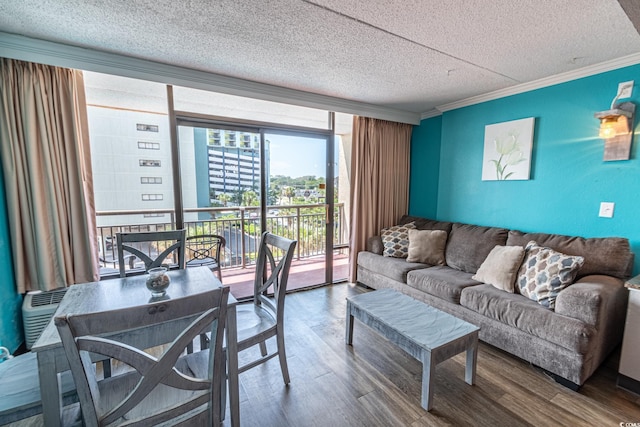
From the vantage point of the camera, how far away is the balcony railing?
3377 mm

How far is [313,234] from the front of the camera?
4805 millimetres

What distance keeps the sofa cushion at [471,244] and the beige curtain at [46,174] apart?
145 inches

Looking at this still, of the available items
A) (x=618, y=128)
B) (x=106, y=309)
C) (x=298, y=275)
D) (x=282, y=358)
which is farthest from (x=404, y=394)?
(x=618, y=128)

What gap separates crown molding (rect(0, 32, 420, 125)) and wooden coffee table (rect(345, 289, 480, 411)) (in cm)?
232

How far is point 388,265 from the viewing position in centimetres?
329

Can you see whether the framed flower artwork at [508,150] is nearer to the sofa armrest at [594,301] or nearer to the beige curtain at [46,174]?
the sofa armrest at [594,301]

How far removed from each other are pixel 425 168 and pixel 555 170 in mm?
1600

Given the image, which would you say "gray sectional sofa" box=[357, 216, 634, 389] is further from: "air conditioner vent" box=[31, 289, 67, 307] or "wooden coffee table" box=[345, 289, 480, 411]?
"air conditioner vent" box=[31, 289, 67, 307]

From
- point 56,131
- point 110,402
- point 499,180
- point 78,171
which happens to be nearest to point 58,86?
point 56,131

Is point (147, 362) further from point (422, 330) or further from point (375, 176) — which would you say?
point (375, 176)

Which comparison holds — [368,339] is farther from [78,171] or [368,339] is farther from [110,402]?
[78,171]

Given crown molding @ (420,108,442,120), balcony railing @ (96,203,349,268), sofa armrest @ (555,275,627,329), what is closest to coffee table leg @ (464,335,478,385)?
sofa armrest @ (555,275,627,329)

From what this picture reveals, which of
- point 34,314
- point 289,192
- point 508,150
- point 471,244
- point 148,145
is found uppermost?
point 148,145

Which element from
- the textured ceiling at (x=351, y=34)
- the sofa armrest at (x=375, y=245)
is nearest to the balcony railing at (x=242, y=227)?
the sofa armrest at (x=375, y=245)
